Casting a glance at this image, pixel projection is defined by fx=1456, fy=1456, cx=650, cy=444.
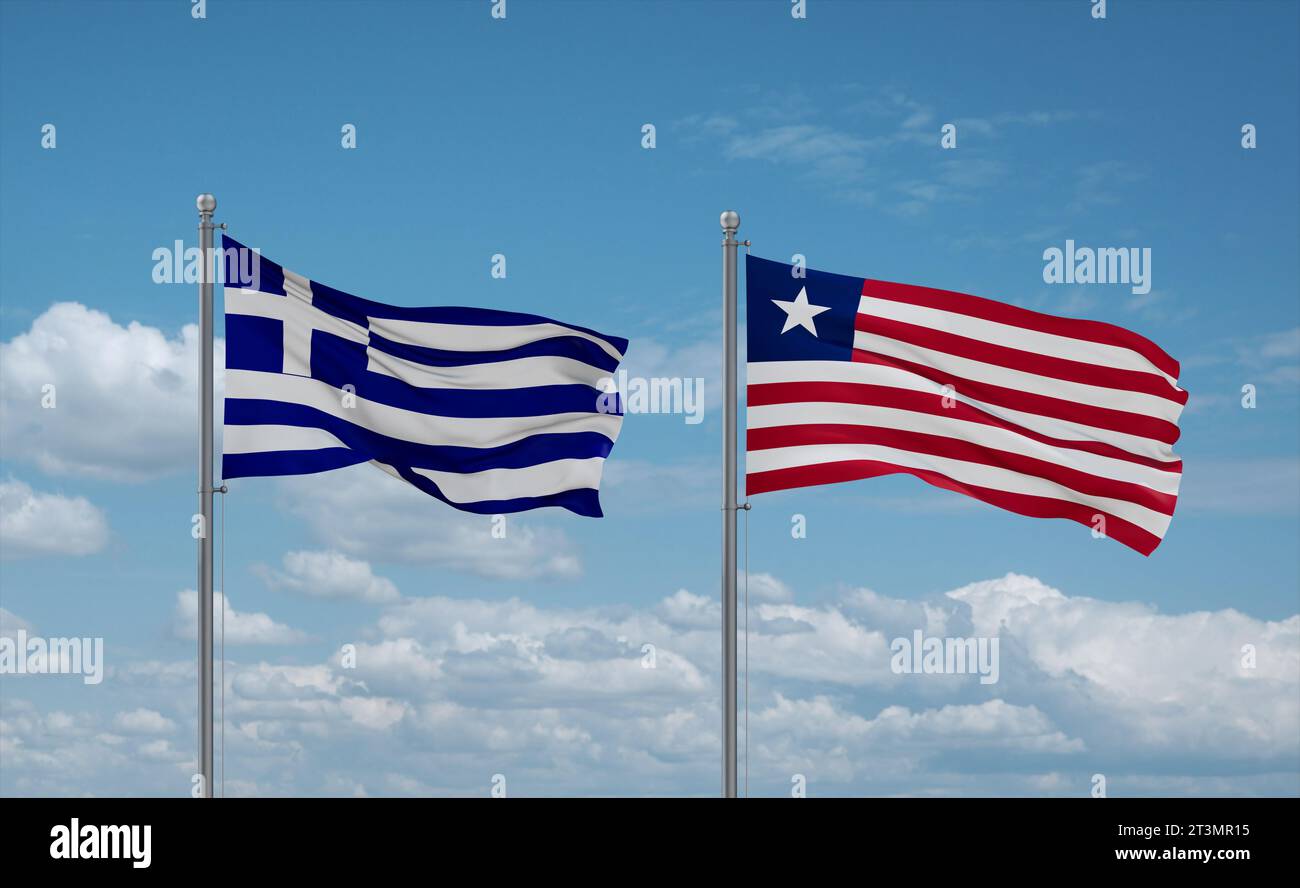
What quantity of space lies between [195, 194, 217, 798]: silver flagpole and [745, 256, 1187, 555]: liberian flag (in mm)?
5797

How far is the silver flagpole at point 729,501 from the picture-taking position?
49.0 feet

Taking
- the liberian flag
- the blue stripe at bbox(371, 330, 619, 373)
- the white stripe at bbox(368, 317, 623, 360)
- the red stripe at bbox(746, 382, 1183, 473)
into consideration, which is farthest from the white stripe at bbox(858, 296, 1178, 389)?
the white stripe at bbox(368, 317, 623, 360)

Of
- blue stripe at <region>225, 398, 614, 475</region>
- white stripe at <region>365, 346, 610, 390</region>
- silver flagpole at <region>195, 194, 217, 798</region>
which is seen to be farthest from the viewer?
white stripe at <region>365, 346, 610, 390</region>

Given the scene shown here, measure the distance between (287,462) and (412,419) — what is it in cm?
151

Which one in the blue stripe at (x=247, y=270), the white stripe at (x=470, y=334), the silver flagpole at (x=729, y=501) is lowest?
the silver flagpole at (x=729, y=501)

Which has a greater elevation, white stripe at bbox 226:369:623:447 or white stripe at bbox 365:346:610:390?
white stripe at bbox 365:346:610:390

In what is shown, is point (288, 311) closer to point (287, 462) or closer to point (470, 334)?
point (287, 462)

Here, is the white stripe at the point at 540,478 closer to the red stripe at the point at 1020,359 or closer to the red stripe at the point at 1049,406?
the red stripe at the point at 1049,406

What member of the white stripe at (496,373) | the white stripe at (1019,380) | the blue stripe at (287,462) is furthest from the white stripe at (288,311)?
the white stripe at (1019,380)

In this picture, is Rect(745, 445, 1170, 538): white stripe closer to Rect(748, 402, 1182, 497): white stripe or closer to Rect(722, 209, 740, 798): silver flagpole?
Rect(748, 402, 1182, 497): white stripe

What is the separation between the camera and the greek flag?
1579 cm

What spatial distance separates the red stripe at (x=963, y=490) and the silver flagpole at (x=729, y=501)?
1.32ft

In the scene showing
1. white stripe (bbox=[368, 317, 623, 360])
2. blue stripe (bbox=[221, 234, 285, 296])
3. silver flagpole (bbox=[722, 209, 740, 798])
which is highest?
blue stripe (bbox=[221, 234, 285, 296])
